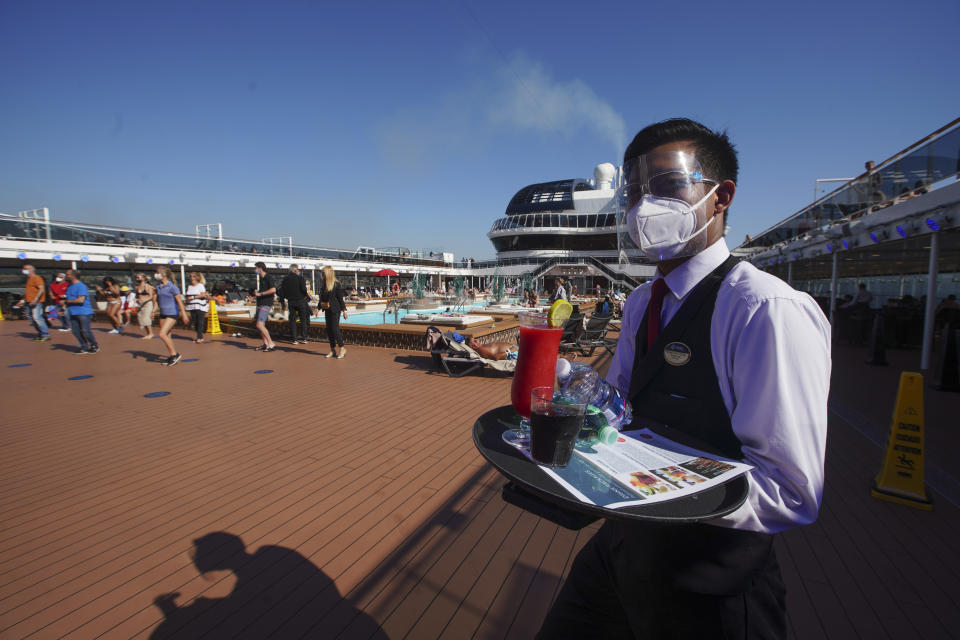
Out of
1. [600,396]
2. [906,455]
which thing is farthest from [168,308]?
[906,455]

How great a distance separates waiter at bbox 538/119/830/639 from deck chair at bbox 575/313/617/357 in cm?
729

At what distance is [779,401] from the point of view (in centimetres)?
80

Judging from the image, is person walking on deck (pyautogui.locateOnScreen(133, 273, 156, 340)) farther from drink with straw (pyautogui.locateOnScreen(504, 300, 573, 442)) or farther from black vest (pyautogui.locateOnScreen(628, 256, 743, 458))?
black vest (pyautogui.locateOnScreen(628, 256, 743, 458))

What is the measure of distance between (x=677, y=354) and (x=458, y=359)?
224 inches

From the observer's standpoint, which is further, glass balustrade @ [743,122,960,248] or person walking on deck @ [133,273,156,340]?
person walking on deck @ [133,273,156,340]

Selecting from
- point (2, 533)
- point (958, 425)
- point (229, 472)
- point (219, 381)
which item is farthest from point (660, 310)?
point (219, 381)

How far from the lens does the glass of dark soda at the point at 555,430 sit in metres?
0.90

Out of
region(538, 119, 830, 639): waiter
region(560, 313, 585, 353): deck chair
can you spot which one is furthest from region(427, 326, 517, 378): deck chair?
region(538, 119, 830, 639): waiter

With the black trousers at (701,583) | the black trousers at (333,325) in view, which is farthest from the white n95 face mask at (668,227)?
the black trousers at (333,325)

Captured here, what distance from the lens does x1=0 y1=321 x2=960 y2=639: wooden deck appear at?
1.91 metres

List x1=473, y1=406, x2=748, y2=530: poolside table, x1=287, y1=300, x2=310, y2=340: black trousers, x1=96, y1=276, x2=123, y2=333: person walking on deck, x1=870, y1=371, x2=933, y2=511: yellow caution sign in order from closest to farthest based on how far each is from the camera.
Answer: x1=473, y1=406, x2=748, y2=530: poolside table → x1=870, y1=371, x2=933, y2=511: yellow caution sign → x1=287, y1=300, x2=310, y2=340: black trousers → x1=96, y1=276, x2=123, y2=333: person walking on deck

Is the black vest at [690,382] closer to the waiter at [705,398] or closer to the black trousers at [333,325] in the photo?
the waiter at [705,398]

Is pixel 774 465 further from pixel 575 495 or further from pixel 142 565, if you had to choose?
pixel 142 565

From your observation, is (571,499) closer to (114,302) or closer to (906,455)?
(906,455)
